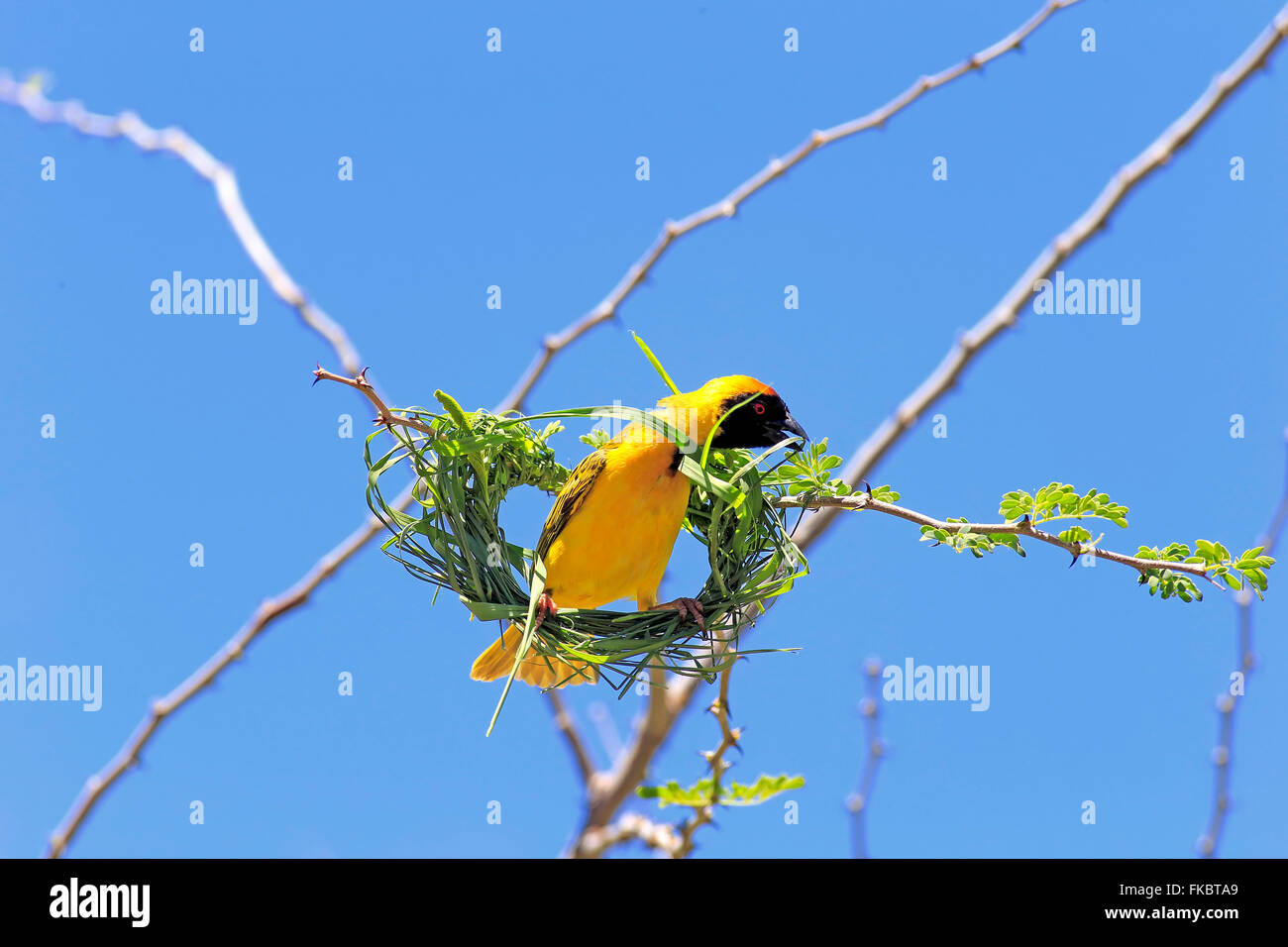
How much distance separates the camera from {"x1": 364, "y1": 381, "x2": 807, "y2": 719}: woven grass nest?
7.59ft

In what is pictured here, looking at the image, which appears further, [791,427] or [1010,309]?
[1010,309]

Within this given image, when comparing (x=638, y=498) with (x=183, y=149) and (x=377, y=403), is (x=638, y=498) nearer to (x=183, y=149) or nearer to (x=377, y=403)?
(x=377, y=403)

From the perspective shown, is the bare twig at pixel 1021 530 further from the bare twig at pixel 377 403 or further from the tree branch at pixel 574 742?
the tree branch at pixel 574 742

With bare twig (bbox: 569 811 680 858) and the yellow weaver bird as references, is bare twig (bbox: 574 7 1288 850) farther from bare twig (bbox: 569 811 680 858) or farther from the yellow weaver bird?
the yellow weaver bird

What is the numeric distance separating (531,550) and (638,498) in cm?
34

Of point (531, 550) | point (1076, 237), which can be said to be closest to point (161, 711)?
point (531, 550)

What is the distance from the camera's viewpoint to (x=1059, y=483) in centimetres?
214

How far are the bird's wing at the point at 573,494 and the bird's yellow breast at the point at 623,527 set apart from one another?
1cm

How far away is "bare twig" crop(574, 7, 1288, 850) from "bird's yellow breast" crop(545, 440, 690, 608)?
1.09 m

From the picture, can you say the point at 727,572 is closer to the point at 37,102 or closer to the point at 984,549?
the point at 984,549

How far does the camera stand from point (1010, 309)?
3.77 meters

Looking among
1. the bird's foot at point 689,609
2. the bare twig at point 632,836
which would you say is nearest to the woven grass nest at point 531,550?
the bird's foot at point 689,609

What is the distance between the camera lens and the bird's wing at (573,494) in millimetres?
2596

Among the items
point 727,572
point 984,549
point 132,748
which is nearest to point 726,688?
point 727,572
